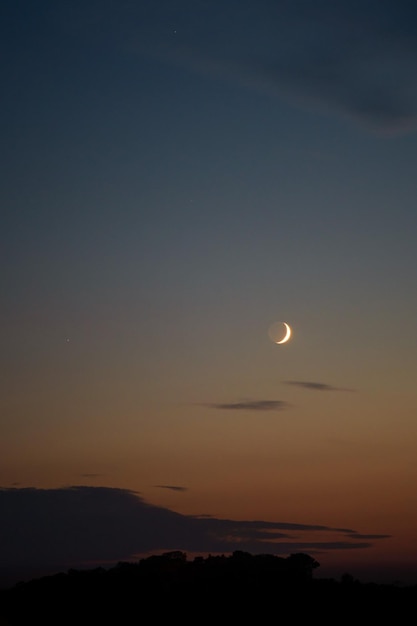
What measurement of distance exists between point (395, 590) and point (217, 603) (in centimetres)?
1081

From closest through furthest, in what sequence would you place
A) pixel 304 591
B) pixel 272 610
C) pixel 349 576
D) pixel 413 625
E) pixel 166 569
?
pixel 413 625 < pixel 272 610 < pixel 304 591 < pixel 349 576 < pixel 166 569

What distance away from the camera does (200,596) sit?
5747cm

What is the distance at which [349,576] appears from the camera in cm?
6200

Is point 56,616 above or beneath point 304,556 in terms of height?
beneath

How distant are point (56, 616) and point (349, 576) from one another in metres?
18.9

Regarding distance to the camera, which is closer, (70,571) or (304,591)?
(304,591)

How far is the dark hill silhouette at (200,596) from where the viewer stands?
174 feet

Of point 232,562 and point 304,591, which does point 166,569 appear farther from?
point 304,591

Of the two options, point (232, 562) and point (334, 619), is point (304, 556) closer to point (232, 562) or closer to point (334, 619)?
point (232, 562)

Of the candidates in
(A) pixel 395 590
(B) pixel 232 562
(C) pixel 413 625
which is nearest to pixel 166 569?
(B) pixel 232 562

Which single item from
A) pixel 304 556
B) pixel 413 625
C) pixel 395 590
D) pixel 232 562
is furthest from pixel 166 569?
pixel 413 625

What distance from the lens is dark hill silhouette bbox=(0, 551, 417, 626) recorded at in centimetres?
5319

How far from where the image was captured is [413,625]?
49656 millimetres

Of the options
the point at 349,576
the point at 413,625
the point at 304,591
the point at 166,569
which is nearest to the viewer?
the point at 413,625
